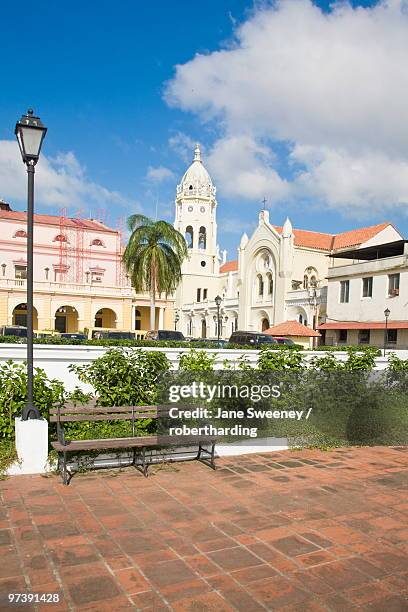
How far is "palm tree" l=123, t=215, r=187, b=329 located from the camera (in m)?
30.9

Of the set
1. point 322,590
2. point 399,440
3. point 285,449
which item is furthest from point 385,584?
point 399,440

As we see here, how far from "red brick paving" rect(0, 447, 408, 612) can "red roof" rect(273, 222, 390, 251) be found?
46605mm

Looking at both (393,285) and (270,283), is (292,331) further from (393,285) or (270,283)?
(270,283)

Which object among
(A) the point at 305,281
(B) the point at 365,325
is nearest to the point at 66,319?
(A) the point at 305,281

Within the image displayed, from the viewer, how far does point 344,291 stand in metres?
39.6

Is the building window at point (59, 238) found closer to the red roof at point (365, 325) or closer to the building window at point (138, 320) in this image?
the building window at point (138, 320)

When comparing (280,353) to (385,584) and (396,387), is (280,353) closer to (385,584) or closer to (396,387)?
(396,387)

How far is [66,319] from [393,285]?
2943 cm

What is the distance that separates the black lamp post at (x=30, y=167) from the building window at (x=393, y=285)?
31557 millimetres

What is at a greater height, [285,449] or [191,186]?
[191,186]

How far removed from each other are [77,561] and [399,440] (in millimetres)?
6131

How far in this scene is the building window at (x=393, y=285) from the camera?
113 feet

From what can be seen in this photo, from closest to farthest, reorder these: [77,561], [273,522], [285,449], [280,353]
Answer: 1. [77,561]
2. [273,522]
3. [285,449]
4. [280,353]

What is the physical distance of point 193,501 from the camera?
5.57m
